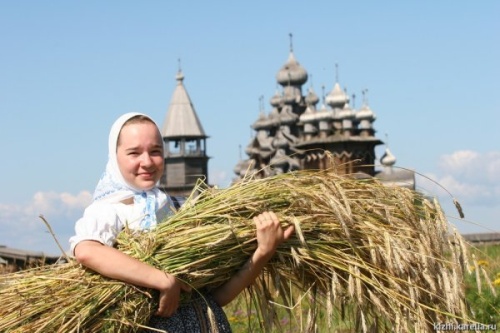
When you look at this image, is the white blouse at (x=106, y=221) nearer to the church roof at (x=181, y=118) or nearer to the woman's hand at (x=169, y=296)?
the woman's hand at (x=169, y=296)

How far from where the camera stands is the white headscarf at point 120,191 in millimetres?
3465

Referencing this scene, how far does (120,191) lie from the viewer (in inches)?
138

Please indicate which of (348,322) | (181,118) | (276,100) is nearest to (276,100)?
(276,100)

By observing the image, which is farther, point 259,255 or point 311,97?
point 311,97

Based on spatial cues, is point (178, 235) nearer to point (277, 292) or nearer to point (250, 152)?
point (277, 292)

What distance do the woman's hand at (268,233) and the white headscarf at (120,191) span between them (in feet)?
1.23

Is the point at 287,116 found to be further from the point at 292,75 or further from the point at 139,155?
the point at 139,155

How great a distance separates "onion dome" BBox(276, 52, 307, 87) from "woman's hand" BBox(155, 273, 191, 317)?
242ft

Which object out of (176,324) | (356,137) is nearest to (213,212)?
(176,324)

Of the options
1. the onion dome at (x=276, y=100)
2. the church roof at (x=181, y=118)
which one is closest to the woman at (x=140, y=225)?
the onion dome at (x=276, y=100)

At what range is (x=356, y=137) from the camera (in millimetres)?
70750

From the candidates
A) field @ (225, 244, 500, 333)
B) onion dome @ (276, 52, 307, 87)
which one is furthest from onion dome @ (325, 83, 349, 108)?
field @ (225, 244, 500, 333)

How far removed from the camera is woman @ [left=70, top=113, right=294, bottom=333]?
3184mm

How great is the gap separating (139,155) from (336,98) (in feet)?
225
